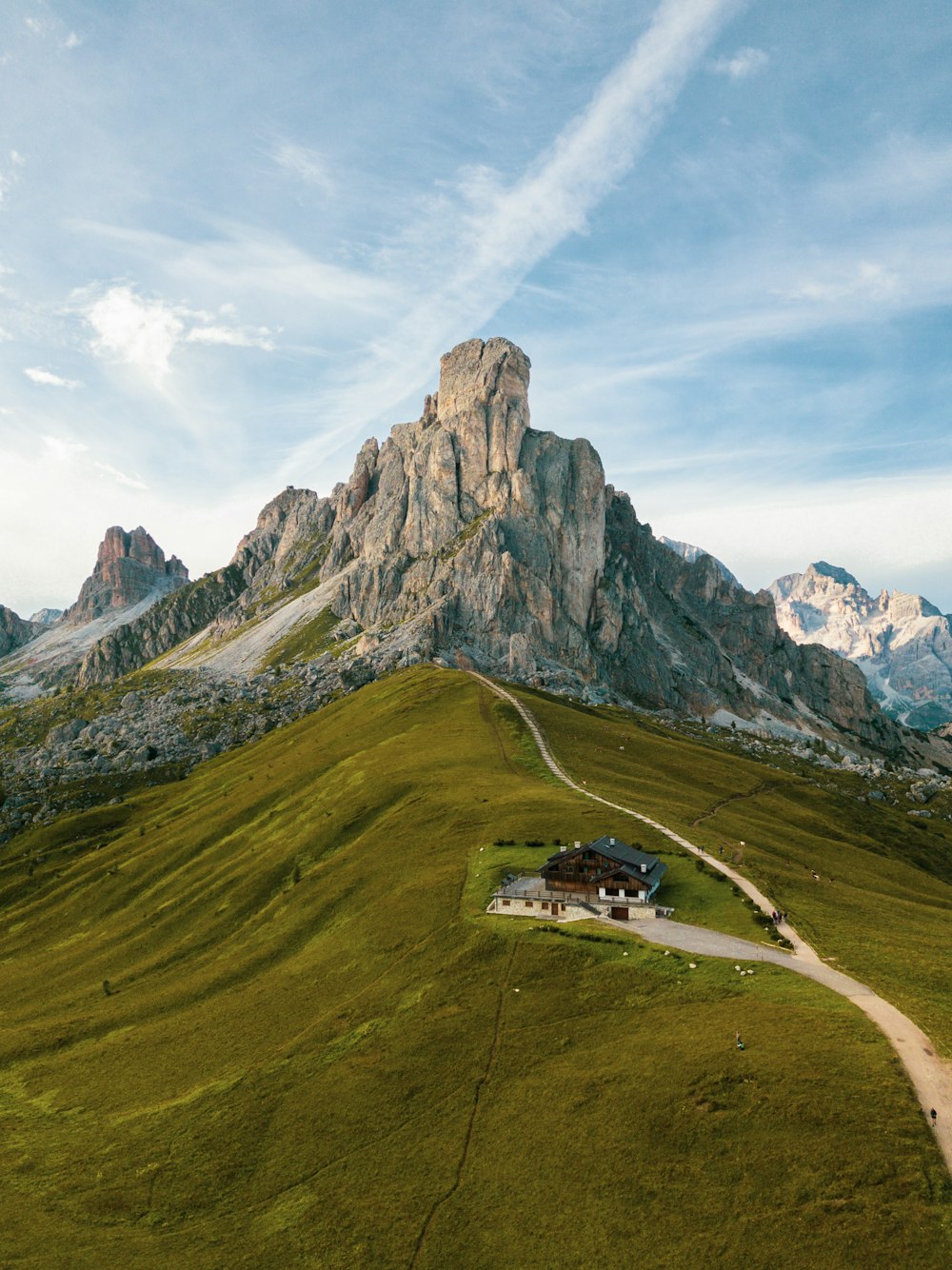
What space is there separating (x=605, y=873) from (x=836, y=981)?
19.6 meters

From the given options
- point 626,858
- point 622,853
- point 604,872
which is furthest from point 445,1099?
point 622,853

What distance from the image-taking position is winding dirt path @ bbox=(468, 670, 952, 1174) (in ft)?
114

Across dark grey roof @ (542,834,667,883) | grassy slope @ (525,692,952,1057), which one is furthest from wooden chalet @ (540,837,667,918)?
grassy slope @ (525,692,952,1057)

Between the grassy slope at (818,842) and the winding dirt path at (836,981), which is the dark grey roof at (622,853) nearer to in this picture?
the winding dirt path at (836,981)

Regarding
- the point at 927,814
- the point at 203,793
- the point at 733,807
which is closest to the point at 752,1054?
the point at 733,807

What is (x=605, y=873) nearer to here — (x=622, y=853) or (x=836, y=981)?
(x=622, y=853)

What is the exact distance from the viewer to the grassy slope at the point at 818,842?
52.1 meters

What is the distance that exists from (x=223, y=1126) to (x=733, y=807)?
88.4m

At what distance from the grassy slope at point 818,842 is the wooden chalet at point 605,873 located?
11.7 m

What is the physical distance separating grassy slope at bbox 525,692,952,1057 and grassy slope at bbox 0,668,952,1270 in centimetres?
668

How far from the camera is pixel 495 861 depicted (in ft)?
241

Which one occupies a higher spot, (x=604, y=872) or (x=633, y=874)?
(x=633, y=874)

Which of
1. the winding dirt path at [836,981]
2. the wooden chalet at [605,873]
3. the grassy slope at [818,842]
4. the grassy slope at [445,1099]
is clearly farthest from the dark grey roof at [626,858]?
the grassy slope at [818,842]

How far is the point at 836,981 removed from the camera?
4825 centimetres
